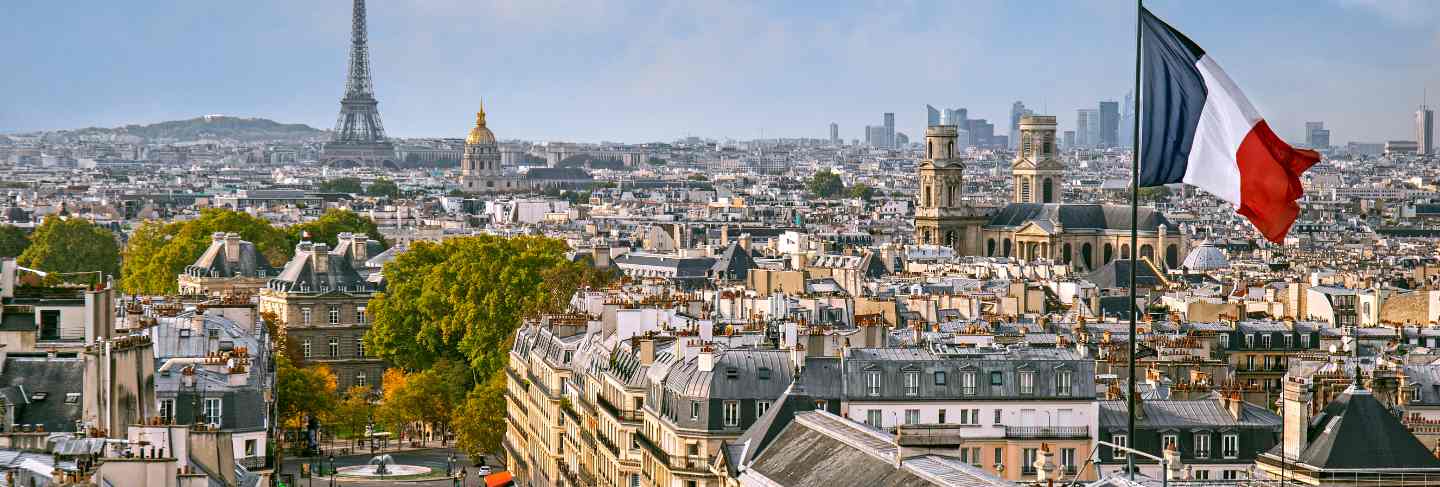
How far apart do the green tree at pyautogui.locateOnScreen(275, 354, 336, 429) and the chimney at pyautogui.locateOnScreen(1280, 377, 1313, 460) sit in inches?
1021

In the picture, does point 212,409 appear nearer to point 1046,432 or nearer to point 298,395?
point 1046,432

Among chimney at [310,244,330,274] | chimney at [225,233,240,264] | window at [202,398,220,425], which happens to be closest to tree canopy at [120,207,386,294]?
chimney at [225,233,240,264]

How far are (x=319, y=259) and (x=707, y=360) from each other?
156 feet

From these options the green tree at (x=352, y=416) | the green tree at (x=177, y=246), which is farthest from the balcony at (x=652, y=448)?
the green tree at (x=177, y=246)

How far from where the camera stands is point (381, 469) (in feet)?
195

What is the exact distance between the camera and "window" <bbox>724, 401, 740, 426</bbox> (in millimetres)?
39969

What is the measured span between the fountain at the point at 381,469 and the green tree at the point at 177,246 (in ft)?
114

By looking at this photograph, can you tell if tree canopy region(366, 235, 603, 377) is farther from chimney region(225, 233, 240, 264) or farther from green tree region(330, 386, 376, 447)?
chimney region(225, 233, 240, 264)

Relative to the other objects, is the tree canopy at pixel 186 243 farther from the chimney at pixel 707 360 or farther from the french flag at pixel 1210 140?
the french flag at pixel 1210 140

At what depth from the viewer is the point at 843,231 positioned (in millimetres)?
159750

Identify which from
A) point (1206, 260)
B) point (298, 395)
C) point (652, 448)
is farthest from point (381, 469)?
point (1206, 260)

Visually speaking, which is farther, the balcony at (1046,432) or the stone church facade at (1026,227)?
the stone church facade at (1026,227)

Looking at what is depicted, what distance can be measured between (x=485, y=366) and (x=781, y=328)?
2513 centimetres

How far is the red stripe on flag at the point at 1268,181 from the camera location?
20672 millimetres
